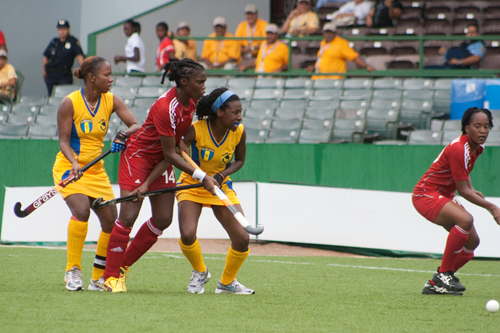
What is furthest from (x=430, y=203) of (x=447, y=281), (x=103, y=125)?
(x=103, y=125)

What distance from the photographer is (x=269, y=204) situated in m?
11.1

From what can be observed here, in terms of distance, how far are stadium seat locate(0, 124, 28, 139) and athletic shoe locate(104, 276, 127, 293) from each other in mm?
8324

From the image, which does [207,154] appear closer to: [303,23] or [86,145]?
[86,145]

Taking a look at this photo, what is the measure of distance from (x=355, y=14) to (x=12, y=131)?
7724 millimetres

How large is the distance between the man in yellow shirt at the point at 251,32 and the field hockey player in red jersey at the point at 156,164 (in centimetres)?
942

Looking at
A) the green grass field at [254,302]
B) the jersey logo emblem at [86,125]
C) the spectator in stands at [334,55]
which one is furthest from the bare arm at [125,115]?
the spectator in stands at [334,55]

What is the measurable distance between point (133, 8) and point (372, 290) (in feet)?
42.6

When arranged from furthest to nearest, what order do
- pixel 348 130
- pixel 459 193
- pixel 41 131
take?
pixel 41 131
pixel 348 130
pixel 459 193

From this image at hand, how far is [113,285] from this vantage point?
6.08 m

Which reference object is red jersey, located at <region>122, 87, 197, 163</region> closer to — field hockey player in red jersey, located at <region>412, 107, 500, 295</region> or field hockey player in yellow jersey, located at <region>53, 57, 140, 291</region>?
field hockey player in yellow jersey, located at <region>53, 57, 140, 291</region>

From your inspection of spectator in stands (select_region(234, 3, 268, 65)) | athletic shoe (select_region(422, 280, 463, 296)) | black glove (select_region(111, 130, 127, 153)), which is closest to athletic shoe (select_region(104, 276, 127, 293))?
black glove (select_region(111, 130, 127, 153))

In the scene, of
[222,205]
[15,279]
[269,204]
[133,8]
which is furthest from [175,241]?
[133,8]

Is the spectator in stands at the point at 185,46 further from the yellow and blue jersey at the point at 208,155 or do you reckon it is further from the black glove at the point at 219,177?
the black glove at the point at 219,177

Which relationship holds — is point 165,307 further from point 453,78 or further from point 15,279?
point 453,78
